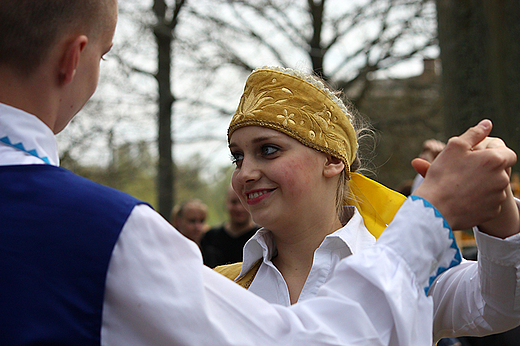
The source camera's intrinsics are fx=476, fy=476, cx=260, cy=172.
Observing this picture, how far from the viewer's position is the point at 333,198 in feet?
7.20

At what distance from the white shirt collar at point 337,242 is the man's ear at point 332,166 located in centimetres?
21

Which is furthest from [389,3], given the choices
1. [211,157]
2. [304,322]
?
[304,322]

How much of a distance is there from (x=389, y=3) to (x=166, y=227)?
10218 millimetres

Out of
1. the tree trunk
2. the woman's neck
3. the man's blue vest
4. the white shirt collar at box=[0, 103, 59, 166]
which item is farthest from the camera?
the tree trunk

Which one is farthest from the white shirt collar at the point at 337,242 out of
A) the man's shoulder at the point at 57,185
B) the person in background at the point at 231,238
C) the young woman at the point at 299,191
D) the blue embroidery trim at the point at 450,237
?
the person in background at the point at 231,238

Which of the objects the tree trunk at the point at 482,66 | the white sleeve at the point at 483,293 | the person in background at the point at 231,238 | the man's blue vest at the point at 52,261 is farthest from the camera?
the person in background at the point at 231,238

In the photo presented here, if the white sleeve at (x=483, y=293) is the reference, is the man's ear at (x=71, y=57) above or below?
above

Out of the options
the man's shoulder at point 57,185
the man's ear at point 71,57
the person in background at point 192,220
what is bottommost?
the person in background at point 192,220

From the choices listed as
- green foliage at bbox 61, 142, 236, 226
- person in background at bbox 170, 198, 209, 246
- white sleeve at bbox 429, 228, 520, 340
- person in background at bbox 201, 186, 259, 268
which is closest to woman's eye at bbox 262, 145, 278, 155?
white sleeve at bbox 429, 228, 520, 340

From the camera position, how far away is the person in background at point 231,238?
534cm

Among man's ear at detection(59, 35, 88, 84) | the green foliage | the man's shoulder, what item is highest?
man's ear at detection(59, 35, 88, 84)

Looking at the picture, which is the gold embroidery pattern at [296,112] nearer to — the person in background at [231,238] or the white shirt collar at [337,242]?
the white shirt collar at [337,242]

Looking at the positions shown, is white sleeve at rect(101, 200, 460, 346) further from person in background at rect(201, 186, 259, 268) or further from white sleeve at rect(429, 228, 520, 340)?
person in background at rect(201, 186, 259, 268)

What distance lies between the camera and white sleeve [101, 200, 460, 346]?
1.03m
